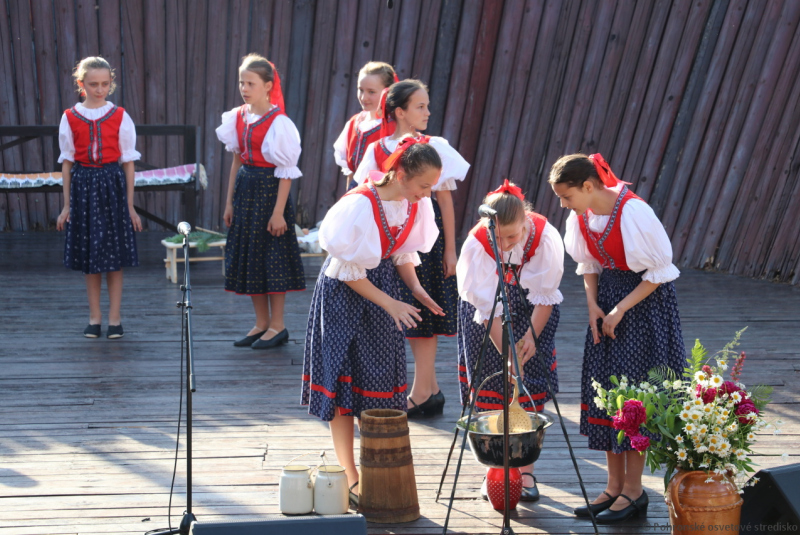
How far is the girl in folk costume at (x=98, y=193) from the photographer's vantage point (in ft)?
16.7

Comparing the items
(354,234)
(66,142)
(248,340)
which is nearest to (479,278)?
(354,234)

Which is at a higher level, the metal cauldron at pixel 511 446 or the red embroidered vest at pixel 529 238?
the red embroidered vest at pixel 529 238

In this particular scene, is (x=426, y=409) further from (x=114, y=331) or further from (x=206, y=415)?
(x=114, y=331)

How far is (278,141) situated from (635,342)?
8.12ft

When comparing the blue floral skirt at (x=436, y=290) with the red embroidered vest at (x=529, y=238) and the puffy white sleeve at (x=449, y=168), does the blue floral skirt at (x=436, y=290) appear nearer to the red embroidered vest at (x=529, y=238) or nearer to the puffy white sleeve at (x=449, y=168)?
the puffy white sleeve at (x=449, y=168)

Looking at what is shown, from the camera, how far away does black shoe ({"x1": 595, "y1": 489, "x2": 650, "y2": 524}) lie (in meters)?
3.07

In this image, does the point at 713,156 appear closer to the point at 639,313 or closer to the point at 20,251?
the point at 639,313

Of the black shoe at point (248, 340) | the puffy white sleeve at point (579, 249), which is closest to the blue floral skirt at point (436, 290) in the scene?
the puffy white sleeve at point (579, 249)

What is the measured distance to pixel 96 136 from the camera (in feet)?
16.7

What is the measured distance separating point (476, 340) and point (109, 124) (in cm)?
274

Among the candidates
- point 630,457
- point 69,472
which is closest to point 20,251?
point 69,472

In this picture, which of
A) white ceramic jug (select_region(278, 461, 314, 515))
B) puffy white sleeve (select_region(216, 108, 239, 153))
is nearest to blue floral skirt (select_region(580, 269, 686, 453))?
white ceramic jug (select_region(278, 461, 314, 515))

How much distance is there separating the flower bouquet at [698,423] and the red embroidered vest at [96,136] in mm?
3348

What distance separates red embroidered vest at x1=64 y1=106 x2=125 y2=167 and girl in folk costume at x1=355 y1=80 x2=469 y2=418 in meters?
1.69
